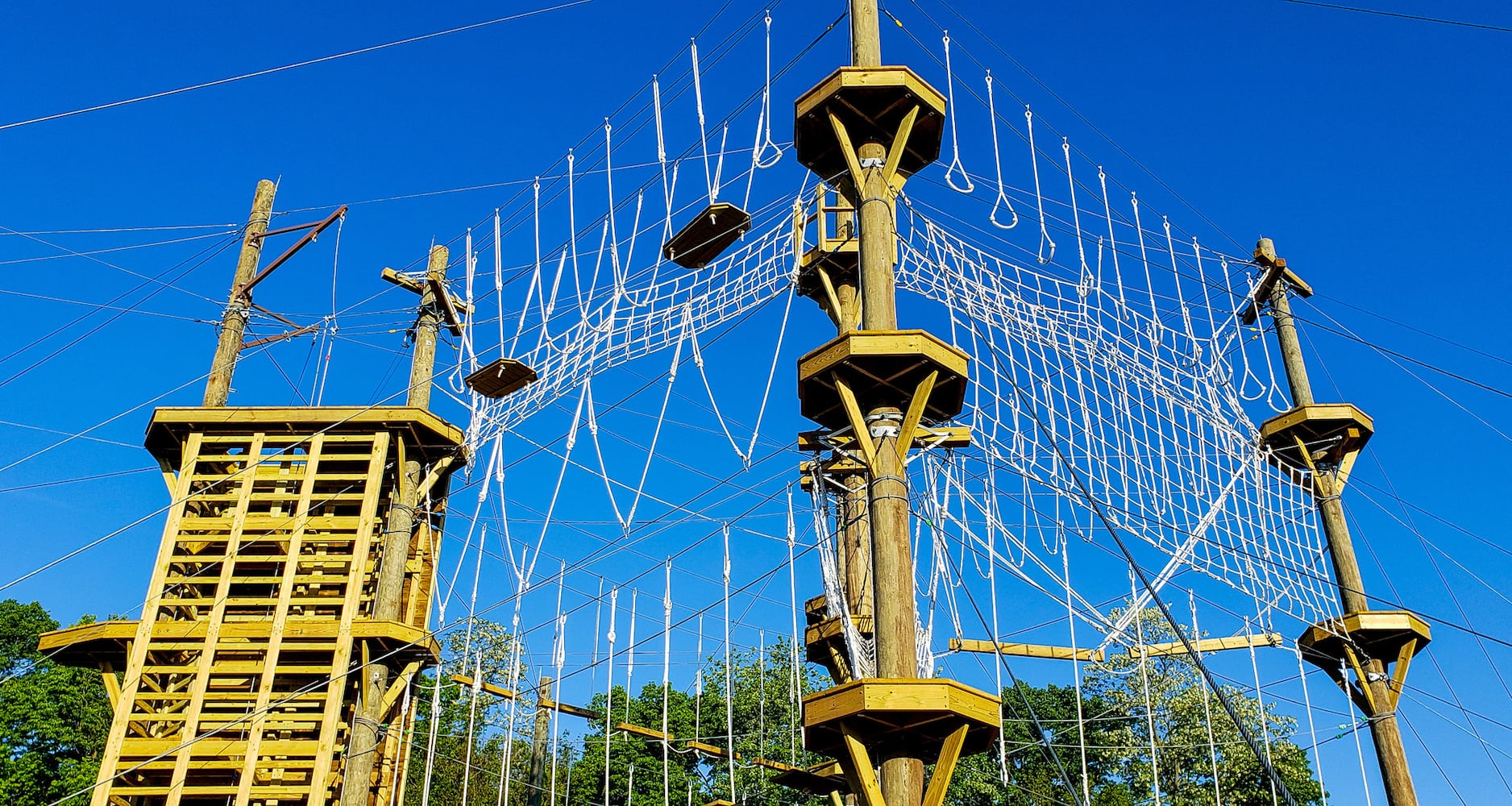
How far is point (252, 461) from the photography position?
15.4 meters

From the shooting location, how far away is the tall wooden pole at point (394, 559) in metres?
12.9

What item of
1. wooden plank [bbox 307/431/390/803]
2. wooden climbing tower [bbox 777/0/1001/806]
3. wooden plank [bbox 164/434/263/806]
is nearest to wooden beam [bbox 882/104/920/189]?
wooden climbing tower [bbox 777/0/1001/806]

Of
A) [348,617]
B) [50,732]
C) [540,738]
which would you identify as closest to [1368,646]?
[348,617]

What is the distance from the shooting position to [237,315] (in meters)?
16.2

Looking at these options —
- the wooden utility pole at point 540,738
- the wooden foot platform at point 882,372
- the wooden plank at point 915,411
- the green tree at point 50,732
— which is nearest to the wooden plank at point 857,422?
the wooden foot platform at point 882,372

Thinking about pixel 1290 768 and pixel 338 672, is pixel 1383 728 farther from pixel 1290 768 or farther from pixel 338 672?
pixel 1290 768

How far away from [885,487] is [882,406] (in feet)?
2.51

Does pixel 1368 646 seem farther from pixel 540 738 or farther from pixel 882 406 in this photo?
pixel 540 738

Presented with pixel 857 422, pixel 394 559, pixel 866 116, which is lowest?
pixel 857 422

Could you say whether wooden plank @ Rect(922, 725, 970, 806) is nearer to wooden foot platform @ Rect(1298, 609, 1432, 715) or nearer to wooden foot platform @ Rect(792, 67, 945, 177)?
wooden foot platform @ Rect(792, 67, 945, 177)

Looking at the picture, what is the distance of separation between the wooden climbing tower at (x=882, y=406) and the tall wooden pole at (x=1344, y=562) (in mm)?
6489

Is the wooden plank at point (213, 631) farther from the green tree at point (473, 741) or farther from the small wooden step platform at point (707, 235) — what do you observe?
the green tree at point (473, 741)

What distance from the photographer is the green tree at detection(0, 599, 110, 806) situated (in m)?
30.4

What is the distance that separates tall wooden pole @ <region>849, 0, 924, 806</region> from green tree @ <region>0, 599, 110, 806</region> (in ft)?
A: 94.0
